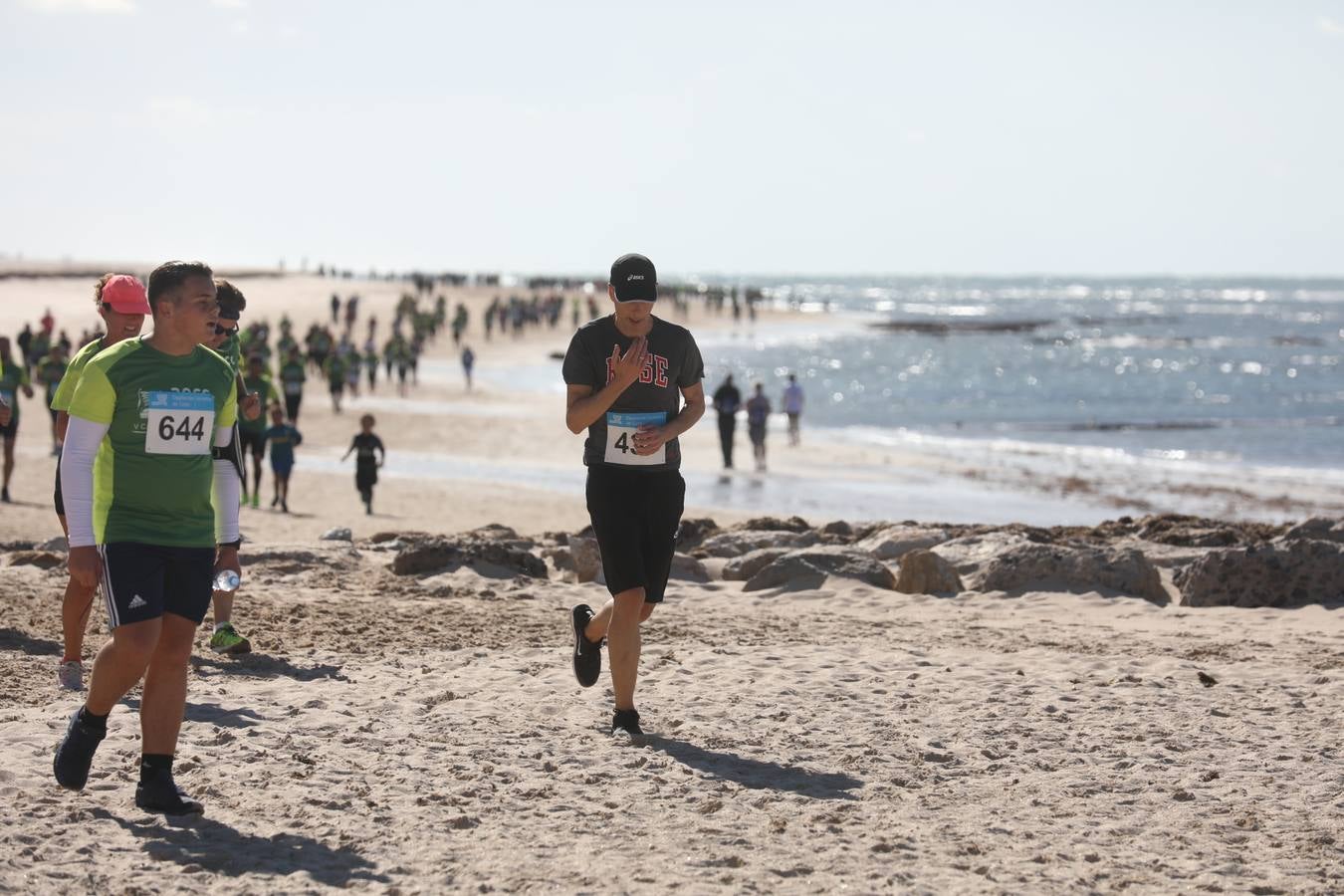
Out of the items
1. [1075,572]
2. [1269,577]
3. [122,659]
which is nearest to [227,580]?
[122,659]

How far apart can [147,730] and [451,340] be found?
53246 millimetres

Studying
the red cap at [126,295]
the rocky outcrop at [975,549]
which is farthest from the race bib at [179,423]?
the rocky outcrop at [975,549]

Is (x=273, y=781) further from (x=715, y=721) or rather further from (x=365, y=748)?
(x=715, y=721)

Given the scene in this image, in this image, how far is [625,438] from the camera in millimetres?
5738

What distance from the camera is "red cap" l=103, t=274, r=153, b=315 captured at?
5.42 meters

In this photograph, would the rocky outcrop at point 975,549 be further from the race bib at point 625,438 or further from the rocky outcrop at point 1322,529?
the race bib at point 625,438

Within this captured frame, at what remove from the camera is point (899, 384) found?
52.2 meters

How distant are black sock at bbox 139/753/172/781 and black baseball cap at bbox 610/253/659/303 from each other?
219 centimetres

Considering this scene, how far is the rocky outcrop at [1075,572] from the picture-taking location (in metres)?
9.91

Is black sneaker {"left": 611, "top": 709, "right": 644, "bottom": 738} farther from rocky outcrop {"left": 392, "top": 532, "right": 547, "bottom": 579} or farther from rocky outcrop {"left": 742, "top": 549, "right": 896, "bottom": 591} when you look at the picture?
rocky outcrop {"left": 392, "top": 532, "right": 547, "bottom": 579}

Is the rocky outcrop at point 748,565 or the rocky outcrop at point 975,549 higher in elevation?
the rocky outcrop at point 975,549

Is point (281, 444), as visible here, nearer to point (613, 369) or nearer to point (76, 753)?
point (613, 369)

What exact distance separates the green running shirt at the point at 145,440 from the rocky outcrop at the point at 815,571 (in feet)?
19.2

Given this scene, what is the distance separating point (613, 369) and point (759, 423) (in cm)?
1812
